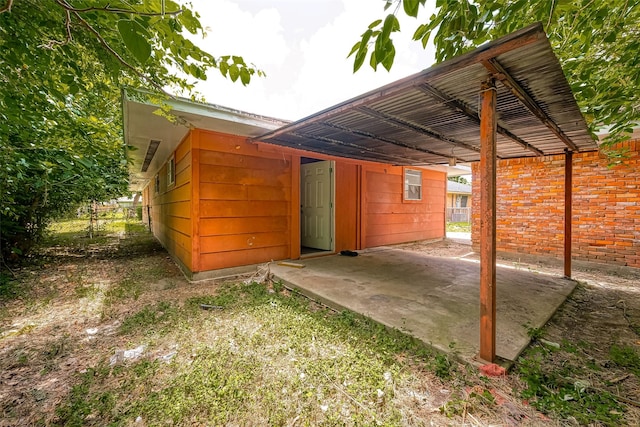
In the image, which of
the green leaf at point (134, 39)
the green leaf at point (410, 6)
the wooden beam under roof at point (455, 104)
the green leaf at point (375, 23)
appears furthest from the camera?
the wooden beam under roof at point (455, 104)

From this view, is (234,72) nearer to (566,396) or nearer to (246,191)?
(566,396)

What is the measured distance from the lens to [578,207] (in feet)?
16.5

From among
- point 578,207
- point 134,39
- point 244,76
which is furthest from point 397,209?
point 134,39

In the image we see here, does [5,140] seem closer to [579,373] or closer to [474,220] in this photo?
[579,373]

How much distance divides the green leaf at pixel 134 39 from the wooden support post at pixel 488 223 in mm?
2109

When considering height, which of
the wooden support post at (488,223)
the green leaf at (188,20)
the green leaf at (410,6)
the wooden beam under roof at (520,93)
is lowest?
the wooden support post at (488,223)

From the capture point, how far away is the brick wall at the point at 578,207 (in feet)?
14.8

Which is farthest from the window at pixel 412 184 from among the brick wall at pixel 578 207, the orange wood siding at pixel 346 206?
the orange wood siding at pixel 346 206

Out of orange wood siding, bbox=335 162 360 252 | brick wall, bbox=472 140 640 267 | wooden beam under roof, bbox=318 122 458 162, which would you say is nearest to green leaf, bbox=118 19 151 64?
wooden beam under roof, bbox=318 122 458 162

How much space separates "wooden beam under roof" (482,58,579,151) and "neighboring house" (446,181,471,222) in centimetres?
1545

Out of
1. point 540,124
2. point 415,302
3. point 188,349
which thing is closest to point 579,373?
point 415,302

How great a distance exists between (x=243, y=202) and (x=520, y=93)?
13.3 feet

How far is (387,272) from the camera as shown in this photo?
4.31 meters

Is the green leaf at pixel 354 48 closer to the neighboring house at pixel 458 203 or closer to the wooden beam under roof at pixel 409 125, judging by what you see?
the wooden beam under roof at pixel 409 125
